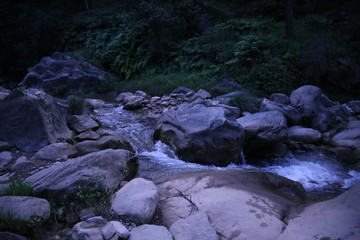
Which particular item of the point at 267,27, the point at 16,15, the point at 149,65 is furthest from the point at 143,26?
the point at 16,15

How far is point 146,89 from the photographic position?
38.8ft

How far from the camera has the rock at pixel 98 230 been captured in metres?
2.87

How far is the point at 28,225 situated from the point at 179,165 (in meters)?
3.44

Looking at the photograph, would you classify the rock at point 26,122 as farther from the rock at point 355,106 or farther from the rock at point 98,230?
the rock at point 355,106

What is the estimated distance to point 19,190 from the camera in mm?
3676

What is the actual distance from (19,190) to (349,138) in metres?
8.32

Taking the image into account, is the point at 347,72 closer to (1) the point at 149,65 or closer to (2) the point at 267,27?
(2) the point at 267,27

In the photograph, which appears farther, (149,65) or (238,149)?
(149,65)

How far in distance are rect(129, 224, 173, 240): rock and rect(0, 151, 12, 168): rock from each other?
10.9 feet

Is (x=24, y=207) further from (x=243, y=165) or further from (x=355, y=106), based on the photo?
(x=355, y=106)

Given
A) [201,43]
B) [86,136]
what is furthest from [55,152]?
[201,43]

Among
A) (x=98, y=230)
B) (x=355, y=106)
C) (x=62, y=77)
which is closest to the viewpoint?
(x=98, y=230)

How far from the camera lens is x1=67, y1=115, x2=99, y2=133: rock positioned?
6.94 metres

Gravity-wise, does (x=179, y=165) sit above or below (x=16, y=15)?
below
